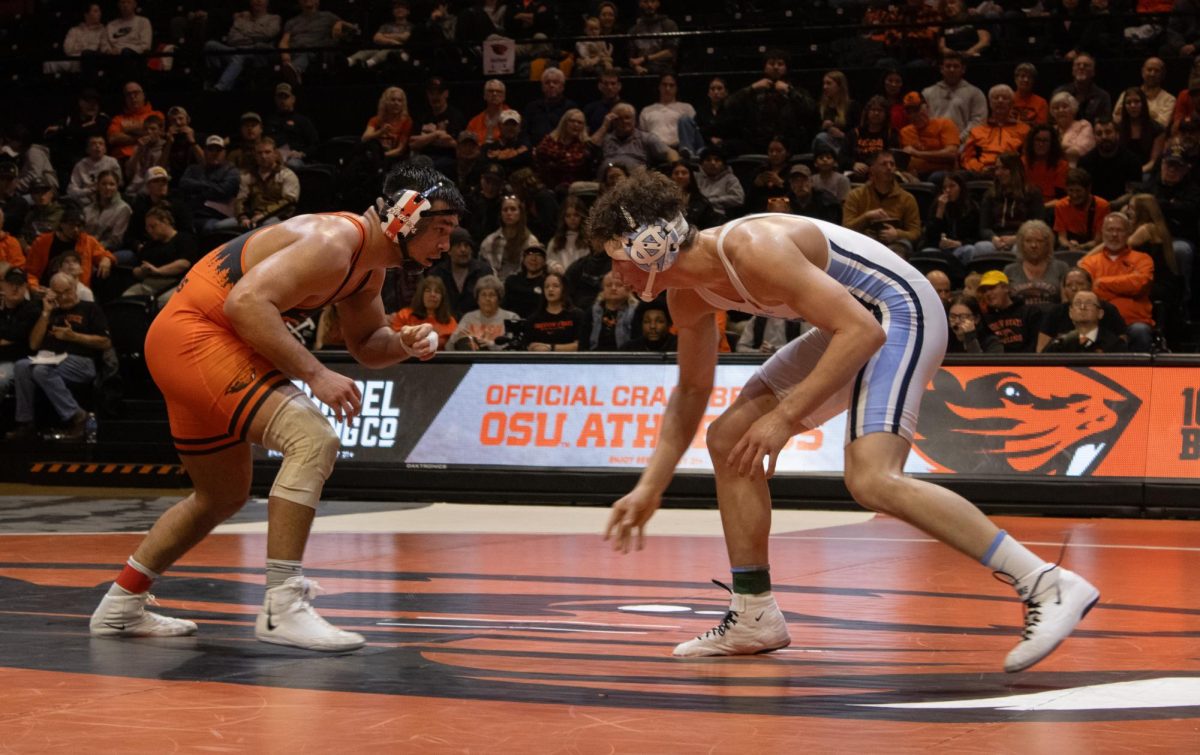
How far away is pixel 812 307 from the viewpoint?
4.41m

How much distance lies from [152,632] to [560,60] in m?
10.7

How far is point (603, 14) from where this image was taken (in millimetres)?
15047

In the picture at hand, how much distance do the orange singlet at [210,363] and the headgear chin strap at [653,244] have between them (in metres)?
1.08

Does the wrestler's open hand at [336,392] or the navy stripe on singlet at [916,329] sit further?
the wrestler's open hand at [336,392]

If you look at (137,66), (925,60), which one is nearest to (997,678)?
(925,60)

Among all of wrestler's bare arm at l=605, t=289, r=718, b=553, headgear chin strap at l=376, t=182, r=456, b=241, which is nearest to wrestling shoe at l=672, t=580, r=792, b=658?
wrestler's bare arm at l=605, t=289, r=718, b=553

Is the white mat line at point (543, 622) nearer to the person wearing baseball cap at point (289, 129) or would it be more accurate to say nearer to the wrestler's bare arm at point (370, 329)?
the wrestler's bare arm at point (370, 329)

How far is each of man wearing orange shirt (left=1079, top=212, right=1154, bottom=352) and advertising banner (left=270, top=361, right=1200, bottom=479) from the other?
1.28m

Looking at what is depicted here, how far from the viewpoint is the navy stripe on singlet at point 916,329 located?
459 centimetres

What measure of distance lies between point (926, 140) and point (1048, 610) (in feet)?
30.4

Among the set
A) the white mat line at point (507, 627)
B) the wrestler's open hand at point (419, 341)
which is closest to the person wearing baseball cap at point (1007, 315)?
the white mat line at point (507, 627)

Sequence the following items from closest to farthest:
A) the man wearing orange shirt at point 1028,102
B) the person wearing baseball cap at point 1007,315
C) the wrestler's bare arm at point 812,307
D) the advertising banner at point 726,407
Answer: the wrestler's bare arm at point 812,307, the advertising banner at point 726,407, the person wearing baseball cap at point 1007,315, the man wearing orange shirt at point 1028,102

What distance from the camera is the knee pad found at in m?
4.90

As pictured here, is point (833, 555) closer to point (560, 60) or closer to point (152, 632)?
point (152, 632)
